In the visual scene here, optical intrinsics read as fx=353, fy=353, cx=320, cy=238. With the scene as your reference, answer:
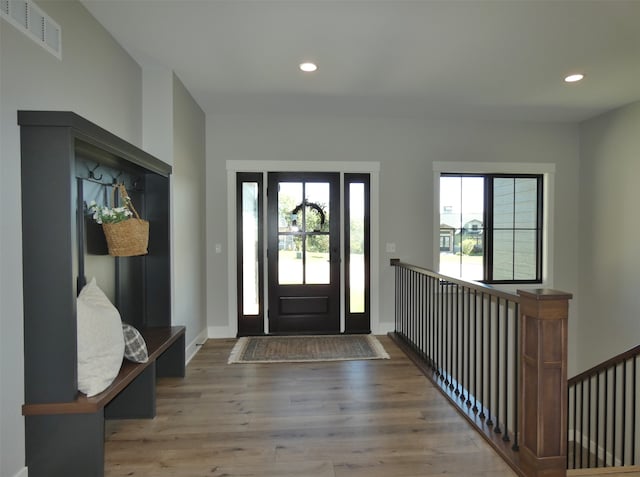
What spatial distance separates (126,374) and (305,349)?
2049 millimetres

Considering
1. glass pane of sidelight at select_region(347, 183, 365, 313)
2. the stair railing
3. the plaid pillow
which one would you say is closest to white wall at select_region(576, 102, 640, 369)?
the stair railing

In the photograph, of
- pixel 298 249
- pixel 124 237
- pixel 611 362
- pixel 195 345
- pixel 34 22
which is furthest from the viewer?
pixel 298 249

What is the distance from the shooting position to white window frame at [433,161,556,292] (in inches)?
176

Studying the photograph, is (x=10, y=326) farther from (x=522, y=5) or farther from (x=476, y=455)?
(x=522, y=5)

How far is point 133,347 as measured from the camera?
2.16 metres

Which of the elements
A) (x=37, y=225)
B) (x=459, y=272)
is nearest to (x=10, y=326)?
(x=37, y=225)

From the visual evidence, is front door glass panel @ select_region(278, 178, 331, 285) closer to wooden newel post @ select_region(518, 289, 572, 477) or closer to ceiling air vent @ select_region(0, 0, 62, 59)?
ceiling air vent @ select_region(0, 0, 62, 59)

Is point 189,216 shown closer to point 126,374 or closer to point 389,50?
point 126,374

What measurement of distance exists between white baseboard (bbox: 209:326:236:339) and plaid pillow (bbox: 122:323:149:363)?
6.72 ft

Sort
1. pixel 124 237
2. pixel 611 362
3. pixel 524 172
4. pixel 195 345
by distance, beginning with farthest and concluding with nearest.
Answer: pixel 524 172 < pixel 195 345 < pixel 611 362 < pixel 124 237

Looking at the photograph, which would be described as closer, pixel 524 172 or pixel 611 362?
pixel 611 362

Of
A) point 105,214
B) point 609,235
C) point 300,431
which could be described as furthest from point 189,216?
point 609,235

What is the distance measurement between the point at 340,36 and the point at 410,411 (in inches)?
107

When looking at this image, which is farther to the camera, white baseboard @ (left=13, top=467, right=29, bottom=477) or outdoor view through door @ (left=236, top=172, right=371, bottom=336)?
outdoor view through door @ (left=236, top=172, right=371, bottom=336)
